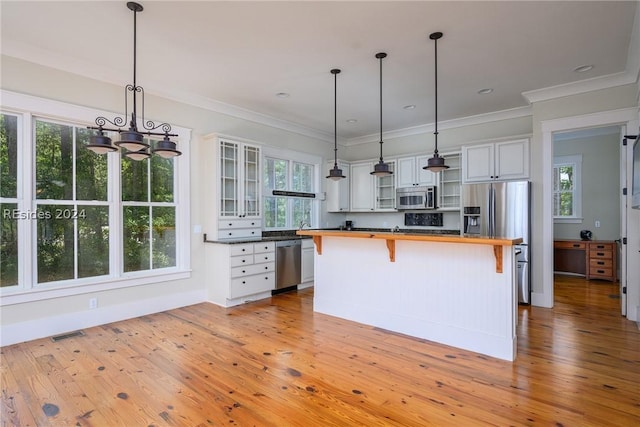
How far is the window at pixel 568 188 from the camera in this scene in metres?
6.92

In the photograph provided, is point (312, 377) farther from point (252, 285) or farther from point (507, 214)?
point (507, 214)

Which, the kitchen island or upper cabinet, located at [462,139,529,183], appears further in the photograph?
upper cabinet, located at [462,139,529,183]

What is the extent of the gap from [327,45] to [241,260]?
2964 millimetres

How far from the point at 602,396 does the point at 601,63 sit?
11.3 ft

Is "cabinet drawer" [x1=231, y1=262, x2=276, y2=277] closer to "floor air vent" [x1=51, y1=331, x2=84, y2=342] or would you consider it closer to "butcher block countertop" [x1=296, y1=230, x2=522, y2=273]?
"butcher block countertop" [x1=296, y1=230, x2=522, y2=273]

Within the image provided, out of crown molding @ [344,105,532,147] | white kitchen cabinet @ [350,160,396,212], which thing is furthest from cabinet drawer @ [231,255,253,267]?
crown molding @ [344,105,532,147]

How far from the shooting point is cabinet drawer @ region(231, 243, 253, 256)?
4719 mm

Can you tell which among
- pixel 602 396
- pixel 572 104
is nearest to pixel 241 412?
pixel 602 396

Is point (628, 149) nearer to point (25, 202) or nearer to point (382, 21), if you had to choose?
point (382, 21)

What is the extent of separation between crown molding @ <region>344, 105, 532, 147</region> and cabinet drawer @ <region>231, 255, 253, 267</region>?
3761mm

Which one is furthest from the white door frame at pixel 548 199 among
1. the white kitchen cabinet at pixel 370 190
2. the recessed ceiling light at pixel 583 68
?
the white kitchen cabinet at pixel 370 190

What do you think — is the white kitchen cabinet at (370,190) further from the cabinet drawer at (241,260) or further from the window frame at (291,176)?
the cabinet drawer at (241,260)

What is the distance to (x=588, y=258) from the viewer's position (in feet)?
21.1

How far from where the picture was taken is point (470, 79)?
4.24 meters
